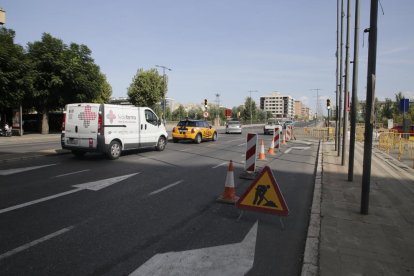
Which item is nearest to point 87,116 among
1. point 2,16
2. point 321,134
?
point 2,16

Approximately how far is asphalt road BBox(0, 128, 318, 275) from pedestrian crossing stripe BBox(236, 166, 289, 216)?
0.23 meters

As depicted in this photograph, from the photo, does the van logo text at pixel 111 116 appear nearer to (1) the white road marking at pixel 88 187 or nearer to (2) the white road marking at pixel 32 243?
(1) the white road marking at pixel 88 187

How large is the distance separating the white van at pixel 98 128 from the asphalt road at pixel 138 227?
3.19 meters

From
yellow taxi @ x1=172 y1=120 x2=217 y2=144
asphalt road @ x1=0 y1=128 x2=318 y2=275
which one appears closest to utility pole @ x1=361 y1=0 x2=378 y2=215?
asphalt road @ x1=0 y1=128 x2=318 y2=275

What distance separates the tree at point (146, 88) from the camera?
61281 millimetres

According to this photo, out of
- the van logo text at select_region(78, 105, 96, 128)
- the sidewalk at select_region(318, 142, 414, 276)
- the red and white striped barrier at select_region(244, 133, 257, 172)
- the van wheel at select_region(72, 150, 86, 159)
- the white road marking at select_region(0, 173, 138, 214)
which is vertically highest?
the van logo text at select_region(78, 105, 96, 128)

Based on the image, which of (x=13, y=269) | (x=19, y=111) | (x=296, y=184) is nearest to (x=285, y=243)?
(x=13, y=269)

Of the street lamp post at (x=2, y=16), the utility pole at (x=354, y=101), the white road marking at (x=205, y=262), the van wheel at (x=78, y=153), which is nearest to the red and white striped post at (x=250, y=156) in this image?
the utility pole at (x=354, y=101)

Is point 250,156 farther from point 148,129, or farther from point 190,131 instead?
point 190,131

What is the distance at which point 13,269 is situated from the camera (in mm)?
3926

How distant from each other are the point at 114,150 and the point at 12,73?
16.8m

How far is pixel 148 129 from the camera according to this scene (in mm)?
16188

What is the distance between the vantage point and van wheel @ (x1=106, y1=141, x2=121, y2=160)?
13.4 m

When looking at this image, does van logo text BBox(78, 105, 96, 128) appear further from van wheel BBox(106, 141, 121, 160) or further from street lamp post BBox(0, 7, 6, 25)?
street lamp post BBox(0, 7, 6, 25)
